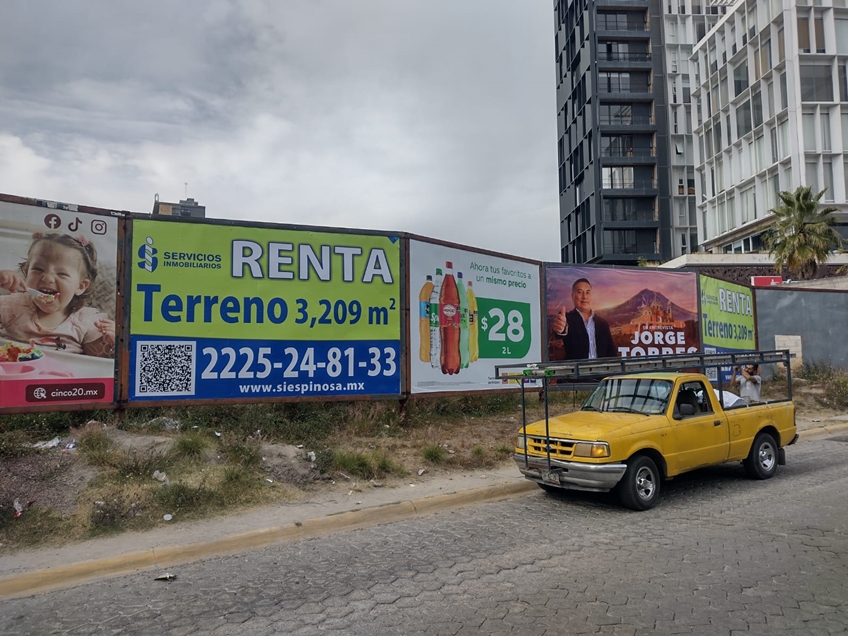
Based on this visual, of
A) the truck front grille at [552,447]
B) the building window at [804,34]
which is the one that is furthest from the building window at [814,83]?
the truck front grille at [552,447]

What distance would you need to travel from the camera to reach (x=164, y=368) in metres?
10.4

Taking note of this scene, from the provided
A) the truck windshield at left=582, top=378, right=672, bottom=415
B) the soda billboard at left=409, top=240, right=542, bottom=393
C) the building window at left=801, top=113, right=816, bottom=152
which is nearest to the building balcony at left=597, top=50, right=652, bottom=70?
the building window at left=801, top=113, right=816, bottom=152

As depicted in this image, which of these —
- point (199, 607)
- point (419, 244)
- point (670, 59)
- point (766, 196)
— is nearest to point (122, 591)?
point (199, 607)

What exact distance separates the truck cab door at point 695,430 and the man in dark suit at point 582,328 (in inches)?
273

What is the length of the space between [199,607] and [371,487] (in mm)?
3978

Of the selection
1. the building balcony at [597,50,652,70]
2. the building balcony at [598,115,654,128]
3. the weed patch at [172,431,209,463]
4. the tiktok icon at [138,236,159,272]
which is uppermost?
the building balcony at [597,50,652,70]

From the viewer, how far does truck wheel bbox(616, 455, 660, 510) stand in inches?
313

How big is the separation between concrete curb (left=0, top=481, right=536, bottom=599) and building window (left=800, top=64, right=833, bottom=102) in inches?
2042

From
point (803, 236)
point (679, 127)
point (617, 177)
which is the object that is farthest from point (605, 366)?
point (679, 127)

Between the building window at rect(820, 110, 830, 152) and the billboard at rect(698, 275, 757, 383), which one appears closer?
the billboard at rect(698, 275, 757, 383)

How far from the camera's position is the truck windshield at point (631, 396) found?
28.9 feet

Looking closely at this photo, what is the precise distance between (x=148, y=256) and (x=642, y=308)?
13.1 meters

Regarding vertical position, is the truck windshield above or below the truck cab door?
above

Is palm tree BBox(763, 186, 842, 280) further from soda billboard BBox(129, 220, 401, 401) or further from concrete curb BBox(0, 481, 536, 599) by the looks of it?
concrete curb BBox(0, 481, 536, 599)
